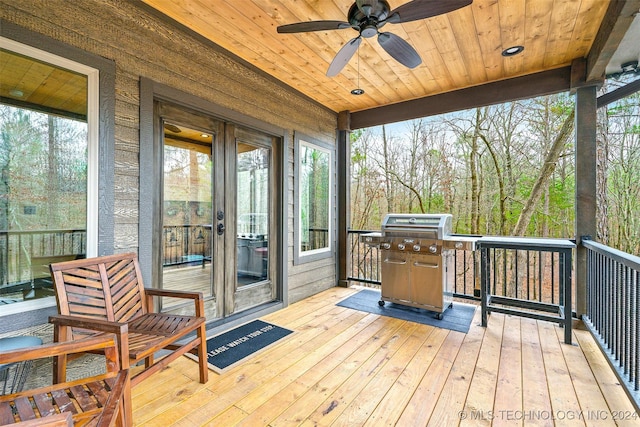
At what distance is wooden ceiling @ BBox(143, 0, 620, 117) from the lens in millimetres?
2293

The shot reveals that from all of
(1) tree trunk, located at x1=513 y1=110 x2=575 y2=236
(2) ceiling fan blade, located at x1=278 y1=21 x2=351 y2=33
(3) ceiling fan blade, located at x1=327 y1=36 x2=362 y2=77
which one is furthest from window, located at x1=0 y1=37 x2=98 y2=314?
(1) tree trunk, located at x1=513 y1=110 x2=575 y2=236

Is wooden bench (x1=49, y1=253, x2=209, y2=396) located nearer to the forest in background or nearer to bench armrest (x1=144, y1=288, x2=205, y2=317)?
bench armrest (x1=144, y1=288, x2=205, y2=317)

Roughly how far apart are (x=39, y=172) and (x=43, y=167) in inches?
1.5

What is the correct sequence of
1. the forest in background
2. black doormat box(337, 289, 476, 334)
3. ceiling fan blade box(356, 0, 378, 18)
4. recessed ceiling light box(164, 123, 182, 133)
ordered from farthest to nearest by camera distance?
the forest in background, black doormat box(337, 289, 476, 334), recessed ceiling light box(164, 123, 182, 133), ceiling fan blade box(356, 0, 378, 18)

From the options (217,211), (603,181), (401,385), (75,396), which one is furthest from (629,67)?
(75,396)

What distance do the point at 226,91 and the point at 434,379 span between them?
10.3ft

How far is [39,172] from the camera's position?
188 centimetres

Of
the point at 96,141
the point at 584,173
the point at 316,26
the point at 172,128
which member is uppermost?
the point at 316,26

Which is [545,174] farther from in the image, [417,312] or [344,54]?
[344,54]

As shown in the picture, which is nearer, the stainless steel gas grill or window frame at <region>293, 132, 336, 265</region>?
the stainless steel gas grill

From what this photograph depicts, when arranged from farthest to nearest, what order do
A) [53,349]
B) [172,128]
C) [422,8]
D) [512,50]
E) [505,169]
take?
[505,169]
[512,50]
[172,128]
[422,8]
[53,349]

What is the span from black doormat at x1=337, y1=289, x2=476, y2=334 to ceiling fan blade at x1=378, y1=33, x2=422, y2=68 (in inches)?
103

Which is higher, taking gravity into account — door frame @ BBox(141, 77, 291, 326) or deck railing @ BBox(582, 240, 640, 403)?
door frame @ BBox(141, 77, 291, 326)

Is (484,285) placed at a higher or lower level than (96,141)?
lower
